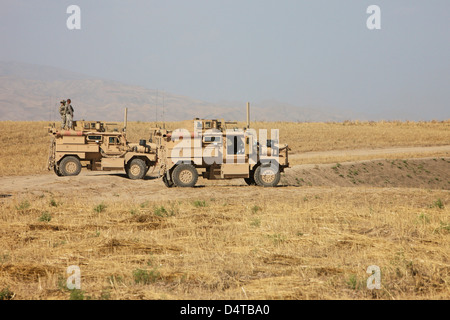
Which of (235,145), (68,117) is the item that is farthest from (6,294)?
(68,117)

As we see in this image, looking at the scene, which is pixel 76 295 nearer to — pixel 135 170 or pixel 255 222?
pixel 255 222

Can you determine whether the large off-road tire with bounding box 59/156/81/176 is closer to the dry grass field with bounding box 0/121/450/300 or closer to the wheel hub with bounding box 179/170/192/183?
the dry grass field with bounding box 0/121/450/300

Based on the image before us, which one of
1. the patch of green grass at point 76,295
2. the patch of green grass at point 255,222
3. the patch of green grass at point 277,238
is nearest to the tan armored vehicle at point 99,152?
the patch of green grass at point 255,222

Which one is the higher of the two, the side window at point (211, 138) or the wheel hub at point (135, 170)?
the side window at point (211, 138)

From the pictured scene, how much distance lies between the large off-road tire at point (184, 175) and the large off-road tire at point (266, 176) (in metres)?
2.30

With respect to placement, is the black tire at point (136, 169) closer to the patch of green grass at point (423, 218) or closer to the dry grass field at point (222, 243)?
the dry grass field at point (222, 243)

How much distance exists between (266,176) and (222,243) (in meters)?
11.5

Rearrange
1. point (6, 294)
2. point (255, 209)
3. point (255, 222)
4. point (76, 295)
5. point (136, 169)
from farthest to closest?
point (136, 169) < point (255, 209) < point (255, 222) < point (6, 294) < point (76, 295)

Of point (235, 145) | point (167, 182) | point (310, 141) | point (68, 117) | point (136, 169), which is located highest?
point (68, 117)

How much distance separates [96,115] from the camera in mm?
192625

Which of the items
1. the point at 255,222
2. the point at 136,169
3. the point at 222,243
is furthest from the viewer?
the point at 136,169

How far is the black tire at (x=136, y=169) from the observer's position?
25609mm

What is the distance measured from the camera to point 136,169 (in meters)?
25.7

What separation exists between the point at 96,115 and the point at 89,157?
170927mm
